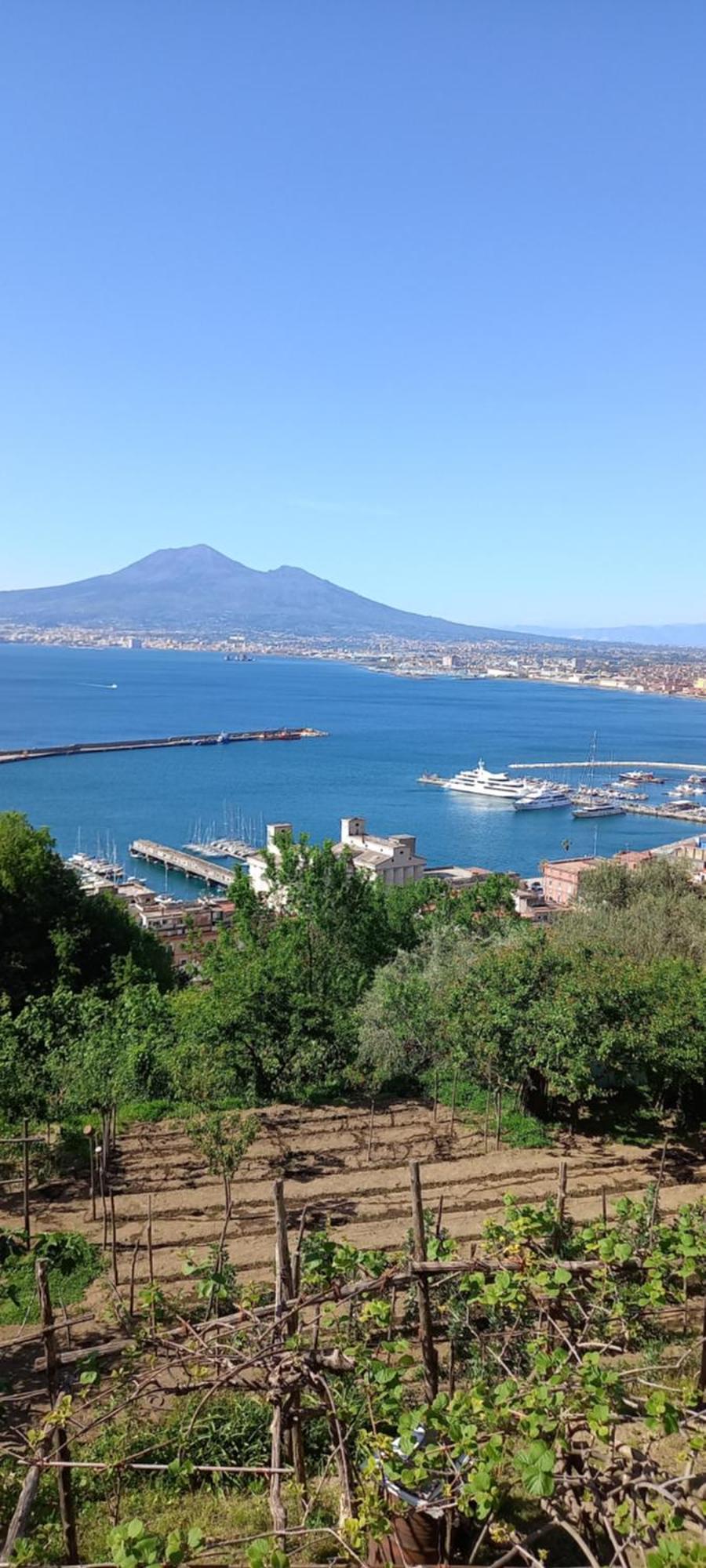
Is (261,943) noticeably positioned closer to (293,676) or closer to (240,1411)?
(240,1411)

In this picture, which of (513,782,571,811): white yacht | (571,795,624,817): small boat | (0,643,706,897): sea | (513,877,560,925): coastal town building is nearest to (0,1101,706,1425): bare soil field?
(513,877,560,925): coastal town building

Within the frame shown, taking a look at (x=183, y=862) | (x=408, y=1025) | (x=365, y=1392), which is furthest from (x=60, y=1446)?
(x=183, y=862)

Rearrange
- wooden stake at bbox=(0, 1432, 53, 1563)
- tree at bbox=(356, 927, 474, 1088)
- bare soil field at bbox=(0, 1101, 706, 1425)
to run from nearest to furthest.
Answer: wooden stake at bbox=(0, 1432, 53, 1563)
bare soil field at bbox=(0, 1101, 706, 1425)
tree at bbox=(356, 927, 474, 1088)

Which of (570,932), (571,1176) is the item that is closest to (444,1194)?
(571,1176)

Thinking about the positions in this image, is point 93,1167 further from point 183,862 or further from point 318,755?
point 318,755

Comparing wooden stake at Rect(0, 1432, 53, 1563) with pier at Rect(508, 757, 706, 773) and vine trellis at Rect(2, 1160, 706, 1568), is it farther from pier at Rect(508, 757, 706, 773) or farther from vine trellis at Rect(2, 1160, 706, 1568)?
pier at Rect(508, 757, 706, 773)

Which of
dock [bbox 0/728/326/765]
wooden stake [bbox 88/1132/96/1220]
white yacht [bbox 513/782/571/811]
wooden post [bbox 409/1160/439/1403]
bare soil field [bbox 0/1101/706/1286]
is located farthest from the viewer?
dock [bbox 0/728/326/765]
